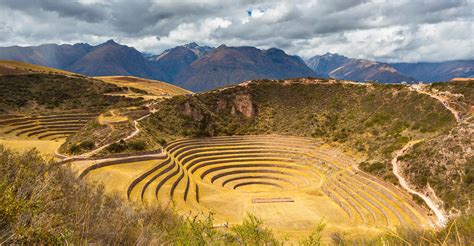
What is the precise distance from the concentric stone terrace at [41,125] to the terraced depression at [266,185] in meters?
27.0

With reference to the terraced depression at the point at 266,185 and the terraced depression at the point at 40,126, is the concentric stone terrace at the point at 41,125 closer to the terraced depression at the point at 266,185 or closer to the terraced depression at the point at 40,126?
the terraced depression at the point at 40,126

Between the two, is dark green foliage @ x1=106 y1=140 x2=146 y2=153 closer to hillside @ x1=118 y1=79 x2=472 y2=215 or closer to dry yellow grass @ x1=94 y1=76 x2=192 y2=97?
hillside @ x1=118 y1=79 x2=472 y2=215

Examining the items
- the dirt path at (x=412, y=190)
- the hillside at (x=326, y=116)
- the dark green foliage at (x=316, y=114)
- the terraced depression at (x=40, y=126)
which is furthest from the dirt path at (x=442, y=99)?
the terraced depression at (x=40, y=126)

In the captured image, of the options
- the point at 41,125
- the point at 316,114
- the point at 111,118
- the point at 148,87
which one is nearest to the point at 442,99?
the point at 316,114

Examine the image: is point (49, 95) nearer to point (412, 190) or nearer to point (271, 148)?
point (271, 148)

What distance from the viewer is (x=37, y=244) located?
628 cm

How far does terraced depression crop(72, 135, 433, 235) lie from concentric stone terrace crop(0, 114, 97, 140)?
27035 millimetres

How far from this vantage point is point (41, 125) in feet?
196

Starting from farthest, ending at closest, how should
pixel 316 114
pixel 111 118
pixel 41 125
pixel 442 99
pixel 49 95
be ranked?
pixel 49 95, pixel 316 114, pixel 41 125, pixel 111 118, pixel 442 99

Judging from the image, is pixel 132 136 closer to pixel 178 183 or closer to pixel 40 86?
pixel 178 183

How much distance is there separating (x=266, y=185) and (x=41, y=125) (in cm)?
4869

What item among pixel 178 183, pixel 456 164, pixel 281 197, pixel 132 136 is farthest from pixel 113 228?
pixel 132 136

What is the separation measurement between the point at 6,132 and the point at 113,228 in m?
58.6

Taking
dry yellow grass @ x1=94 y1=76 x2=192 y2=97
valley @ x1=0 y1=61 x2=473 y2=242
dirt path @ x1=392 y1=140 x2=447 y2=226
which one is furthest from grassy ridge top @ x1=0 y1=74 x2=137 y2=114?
dirt path @ x1=392 y1=140 x2=447 y2=226
